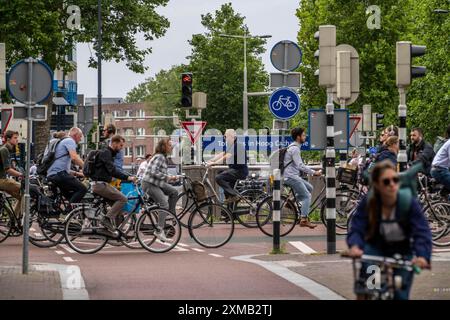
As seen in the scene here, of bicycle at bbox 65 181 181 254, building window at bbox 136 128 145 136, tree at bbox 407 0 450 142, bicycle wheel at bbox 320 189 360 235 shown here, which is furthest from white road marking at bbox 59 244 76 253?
building window at bbox 136 128 145 136

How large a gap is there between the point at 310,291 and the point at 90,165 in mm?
6717

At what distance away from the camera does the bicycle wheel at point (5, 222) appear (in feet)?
63.8

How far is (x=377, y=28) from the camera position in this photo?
64.3 metres

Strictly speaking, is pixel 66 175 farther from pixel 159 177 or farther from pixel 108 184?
pixel 159 177

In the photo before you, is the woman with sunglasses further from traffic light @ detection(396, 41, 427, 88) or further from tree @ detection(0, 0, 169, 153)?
tree @ detection(0, 0, 169, 153)

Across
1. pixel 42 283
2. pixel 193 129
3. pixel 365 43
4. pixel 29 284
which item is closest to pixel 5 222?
pixel 42 283

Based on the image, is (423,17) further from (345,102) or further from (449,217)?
(449,217)

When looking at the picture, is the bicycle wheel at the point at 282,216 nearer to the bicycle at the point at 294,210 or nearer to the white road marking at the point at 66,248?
the bicycle at the point at 294,210

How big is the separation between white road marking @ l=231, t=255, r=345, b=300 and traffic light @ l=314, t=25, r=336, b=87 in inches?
111

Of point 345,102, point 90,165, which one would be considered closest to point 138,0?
point 345,102

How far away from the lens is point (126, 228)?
18219 millimetres

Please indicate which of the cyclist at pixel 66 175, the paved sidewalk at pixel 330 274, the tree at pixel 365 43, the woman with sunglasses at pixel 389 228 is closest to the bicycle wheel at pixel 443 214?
the paved sidewalk at pixel 330 274

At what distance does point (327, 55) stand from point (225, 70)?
64395 millimetres

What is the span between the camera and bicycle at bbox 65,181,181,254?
1795 centimetres
